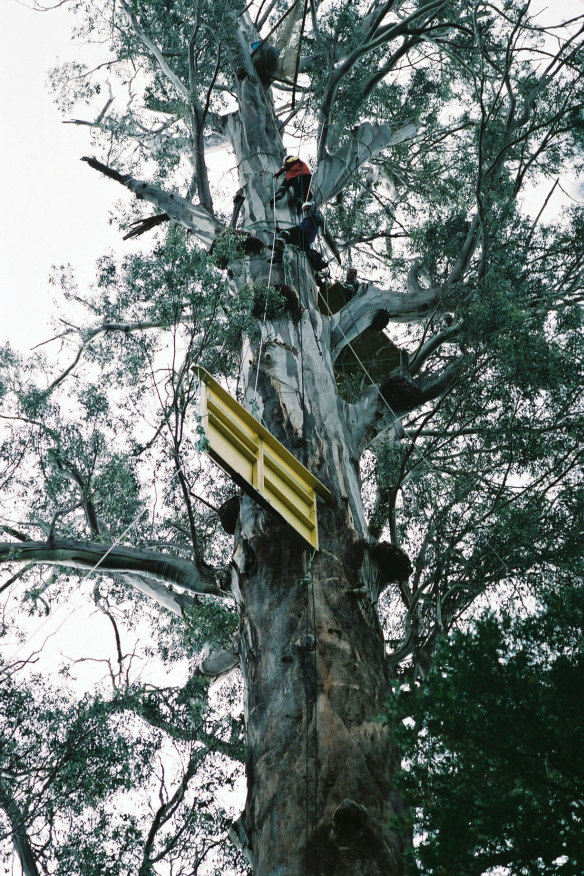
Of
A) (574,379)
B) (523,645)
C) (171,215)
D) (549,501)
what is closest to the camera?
(523,645)

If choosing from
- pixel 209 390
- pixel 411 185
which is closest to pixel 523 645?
pixel 209 390

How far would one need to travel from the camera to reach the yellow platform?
13.9 feet

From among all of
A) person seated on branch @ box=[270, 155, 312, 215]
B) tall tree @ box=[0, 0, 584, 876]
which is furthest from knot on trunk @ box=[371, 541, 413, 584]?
person seated on branch @ box=[270, 155, 312, 215]

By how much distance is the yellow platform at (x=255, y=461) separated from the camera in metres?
4.24

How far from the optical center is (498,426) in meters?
8.27

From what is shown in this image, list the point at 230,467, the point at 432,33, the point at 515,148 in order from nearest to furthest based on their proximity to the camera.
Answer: the point at 230,467 → the point at 515,148 → the point at 432,33

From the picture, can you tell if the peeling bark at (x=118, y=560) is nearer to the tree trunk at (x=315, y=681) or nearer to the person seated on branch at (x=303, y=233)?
the tree trunk at (x=315, y=681)

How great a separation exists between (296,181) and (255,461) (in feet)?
16.4

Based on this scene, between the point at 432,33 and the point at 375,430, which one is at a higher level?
the point at 432,33

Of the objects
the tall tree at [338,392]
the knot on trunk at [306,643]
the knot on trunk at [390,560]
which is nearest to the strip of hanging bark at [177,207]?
the tall tree at [338,392]

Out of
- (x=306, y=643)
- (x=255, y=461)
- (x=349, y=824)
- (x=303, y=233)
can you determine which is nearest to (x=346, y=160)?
(x=303, y=233)

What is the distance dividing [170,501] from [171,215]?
3.29 m

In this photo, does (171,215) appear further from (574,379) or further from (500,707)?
(500,707)

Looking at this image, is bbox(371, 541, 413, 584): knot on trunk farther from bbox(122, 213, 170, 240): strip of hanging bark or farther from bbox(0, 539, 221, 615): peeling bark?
bbox(122, 213, 170, 240): strip of hanging bark
